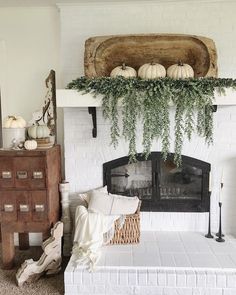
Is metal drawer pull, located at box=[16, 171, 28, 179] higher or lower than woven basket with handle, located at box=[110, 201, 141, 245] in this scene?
higher

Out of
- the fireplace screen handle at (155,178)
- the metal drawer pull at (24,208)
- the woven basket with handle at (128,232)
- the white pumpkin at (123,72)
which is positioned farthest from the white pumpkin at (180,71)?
the metal drawer pull at (24,208)

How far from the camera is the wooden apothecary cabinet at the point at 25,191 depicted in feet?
7.32

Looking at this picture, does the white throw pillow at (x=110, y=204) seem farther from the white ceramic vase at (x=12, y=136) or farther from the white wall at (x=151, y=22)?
the white wall at (x=151, y=22)

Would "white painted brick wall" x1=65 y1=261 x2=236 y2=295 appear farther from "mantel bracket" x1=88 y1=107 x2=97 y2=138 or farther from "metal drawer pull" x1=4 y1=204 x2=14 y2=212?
"mantel bracket" x1=88 y1=107 x2=97 y2=138

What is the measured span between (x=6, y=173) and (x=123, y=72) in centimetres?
122

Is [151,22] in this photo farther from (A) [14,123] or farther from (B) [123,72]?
(A) [14,123]

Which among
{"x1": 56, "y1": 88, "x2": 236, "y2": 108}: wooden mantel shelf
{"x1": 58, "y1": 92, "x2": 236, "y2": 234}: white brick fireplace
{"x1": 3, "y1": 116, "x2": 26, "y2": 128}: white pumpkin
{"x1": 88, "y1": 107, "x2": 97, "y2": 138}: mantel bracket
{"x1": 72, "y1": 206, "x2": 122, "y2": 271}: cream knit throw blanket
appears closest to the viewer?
{"x1": 72, "y1": 206, "x2": 122, "y2": 271}: cream knit throw blanket

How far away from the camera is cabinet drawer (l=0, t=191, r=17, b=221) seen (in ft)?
7.41

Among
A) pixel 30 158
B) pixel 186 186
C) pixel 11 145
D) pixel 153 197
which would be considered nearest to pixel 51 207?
pixel 30 158

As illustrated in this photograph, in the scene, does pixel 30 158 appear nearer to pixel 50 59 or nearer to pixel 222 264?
pixel 50 59

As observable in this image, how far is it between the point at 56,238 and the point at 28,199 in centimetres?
38

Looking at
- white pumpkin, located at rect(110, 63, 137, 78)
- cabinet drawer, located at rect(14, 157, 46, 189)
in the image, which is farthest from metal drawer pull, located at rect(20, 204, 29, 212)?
white pumpkin, located at rect(110, 63, 137, 78)

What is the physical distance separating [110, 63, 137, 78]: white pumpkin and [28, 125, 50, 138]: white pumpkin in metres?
0.73

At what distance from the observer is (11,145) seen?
236 centimetres
